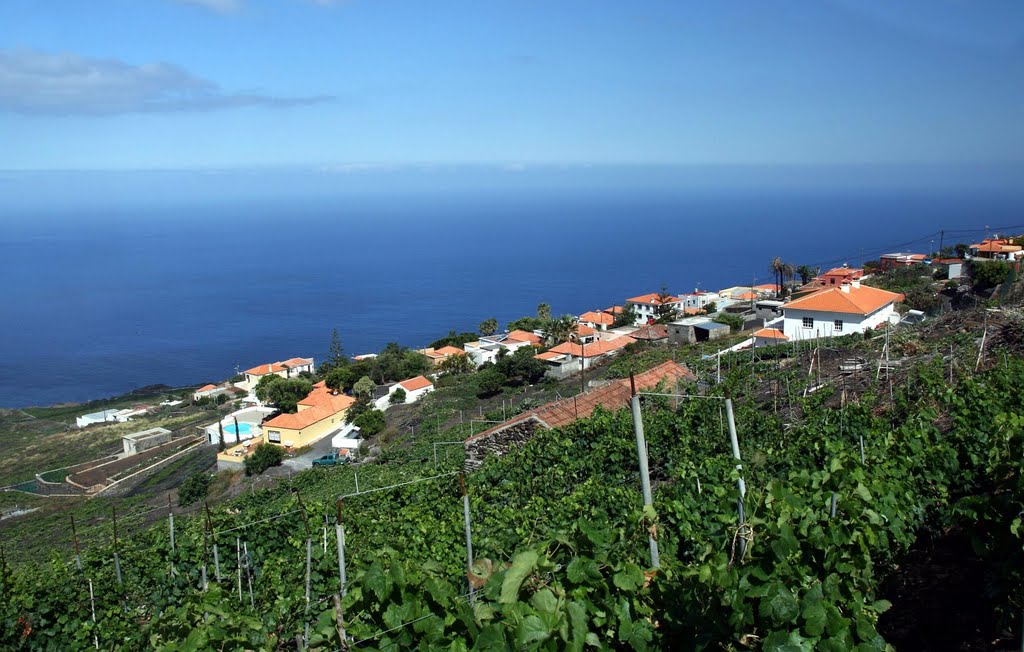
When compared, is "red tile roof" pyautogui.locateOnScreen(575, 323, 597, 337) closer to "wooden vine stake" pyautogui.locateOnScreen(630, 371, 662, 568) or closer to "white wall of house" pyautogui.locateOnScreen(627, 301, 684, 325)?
"white wall of house" pyautogui.locateOnScreen(627, 301, 684, 325)

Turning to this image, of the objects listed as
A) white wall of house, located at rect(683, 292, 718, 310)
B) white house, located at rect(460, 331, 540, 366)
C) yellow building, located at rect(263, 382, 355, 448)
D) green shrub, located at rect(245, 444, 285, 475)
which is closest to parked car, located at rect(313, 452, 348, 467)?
green shrub, located at rect(245, 444, 285, 475)

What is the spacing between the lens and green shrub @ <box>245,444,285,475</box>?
30.5 meters

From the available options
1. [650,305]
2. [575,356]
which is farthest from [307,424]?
[650,305]

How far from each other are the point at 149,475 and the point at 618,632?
3896cm

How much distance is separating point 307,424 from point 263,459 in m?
7.44

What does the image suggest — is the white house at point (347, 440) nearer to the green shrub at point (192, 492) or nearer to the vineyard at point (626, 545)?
the green shrub at point (192, 492)

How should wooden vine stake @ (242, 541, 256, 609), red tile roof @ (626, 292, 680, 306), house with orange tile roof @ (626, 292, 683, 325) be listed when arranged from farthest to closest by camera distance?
1. red tile roof @ (626, 292, 680, 306)
2. house with orange tile roof @ (626, 292, 683, 325)
3. wooden vine stake @ (242, 541, 256, 609)

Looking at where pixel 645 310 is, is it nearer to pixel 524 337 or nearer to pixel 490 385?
pixel 524 337

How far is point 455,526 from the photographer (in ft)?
27.0

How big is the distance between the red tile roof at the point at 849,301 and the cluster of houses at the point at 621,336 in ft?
0.13

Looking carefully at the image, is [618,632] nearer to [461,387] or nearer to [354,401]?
[461,387]

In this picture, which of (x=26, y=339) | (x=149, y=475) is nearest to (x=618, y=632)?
(x=149, y=475)

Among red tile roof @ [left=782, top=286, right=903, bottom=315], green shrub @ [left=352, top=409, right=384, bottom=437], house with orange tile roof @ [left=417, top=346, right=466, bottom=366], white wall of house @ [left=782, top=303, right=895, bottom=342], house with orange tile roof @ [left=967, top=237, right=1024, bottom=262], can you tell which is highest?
house with orange tile roof @ [left=967, top=237, right=1024, bottom=262]

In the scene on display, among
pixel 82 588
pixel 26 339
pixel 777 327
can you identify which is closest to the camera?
pixel 82 588
